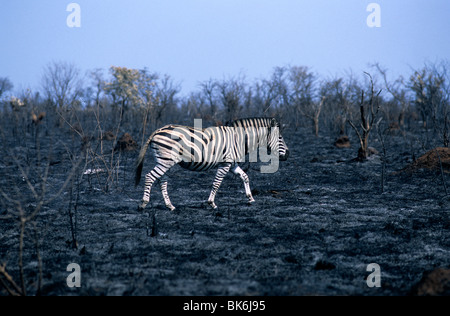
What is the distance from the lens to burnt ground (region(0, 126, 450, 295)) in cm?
380

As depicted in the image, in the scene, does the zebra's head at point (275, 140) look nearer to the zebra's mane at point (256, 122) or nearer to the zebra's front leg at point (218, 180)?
the zebra's mane at point (256, 122)

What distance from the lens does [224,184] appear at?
9703 mm

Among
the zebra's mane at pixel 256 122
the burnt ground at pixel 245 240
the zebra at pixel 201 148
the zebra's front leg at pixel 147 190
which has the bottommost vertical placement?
the burnt ground at pixel 245 240

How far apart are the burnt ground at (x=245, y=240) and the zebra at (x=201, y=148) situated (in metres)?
0.60

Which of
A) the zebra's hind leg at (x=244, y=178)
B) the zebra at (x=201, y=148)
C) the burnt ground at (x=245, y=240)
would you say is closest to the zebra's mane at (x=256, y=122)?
the zebra at (x=201, y=148)

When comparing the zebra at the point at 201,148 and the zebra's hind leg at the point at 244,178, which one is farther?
the zebra's hind leg at the point at 244,178

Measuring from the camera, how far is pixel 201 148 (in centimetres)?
691

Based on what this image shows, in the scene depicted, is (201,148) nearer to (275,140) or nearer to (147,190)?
(147,190)

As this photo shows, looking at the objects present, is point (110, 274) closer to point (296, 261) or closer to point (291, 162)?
point (296, 261)

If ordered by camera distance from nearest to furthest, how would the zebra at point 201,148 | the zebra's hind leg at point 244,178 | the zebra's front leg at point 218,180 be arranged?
the zebra at point 201,148, the zebra's front leg at point 218,180, the zebra's hind leg at point 244,178

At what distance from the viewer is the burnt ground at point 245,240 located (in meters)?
3.80

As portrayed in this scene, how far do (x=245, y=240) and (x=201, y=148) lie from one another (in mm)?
2241
